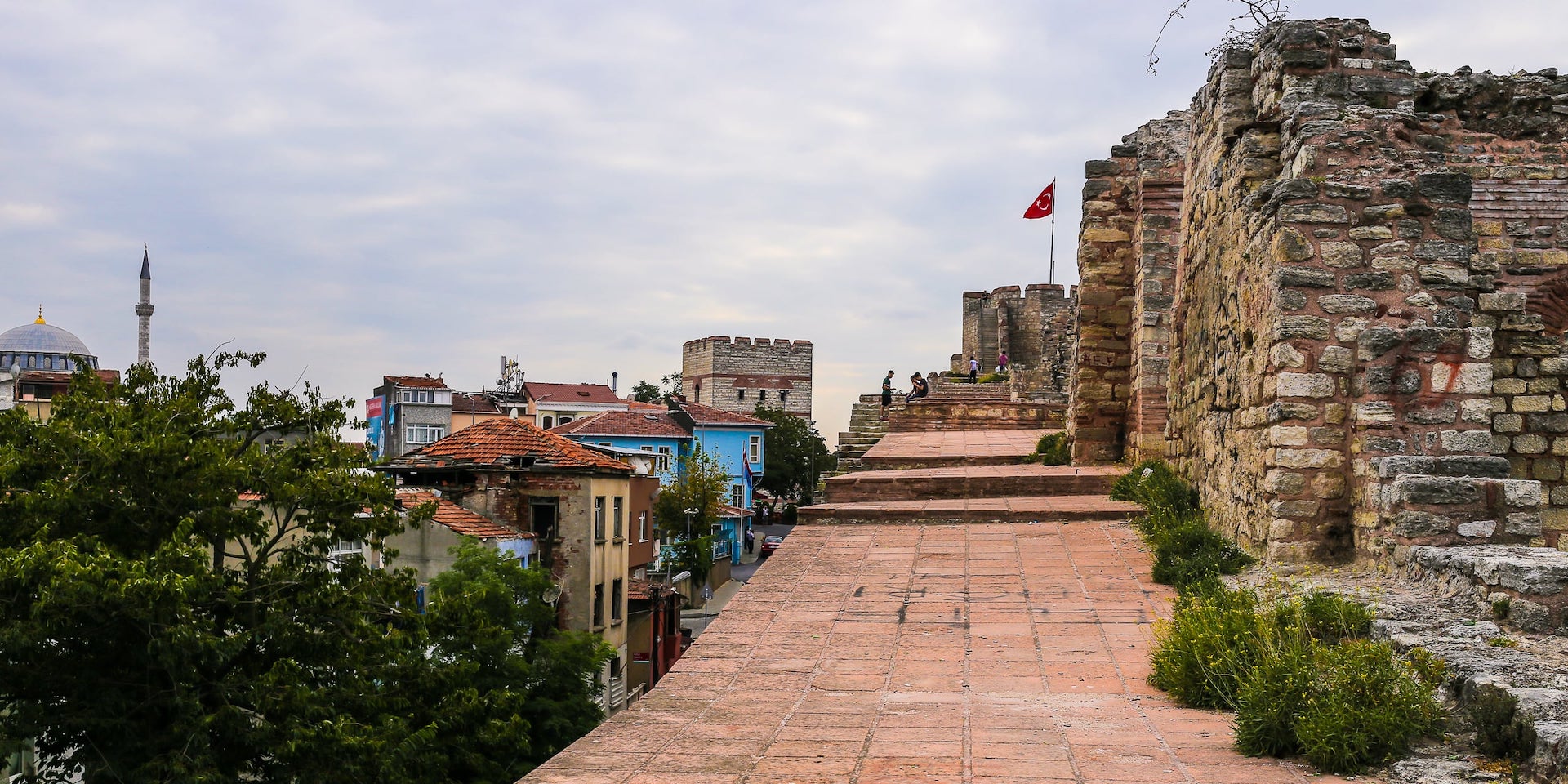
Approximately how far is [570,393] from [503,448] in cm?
4135

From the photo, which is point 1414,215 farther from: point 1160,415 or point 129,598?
point 129,598

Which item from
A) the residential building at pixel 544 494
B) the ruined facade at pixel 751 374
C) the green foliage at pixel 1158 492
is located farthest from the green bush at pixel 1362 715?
the ruined facade at pixel 751 374

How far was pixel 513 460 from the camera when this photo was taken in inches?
973

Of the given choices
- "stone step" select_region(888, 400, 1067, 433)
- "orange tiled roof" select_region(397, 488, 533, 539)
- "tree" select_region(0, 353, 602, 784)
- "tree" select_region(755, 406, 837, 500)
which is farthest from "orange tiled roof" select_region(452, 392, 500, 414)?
"tree" select_region(0, 353, 602, 784)

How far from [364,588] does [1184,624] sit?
33.9 feet

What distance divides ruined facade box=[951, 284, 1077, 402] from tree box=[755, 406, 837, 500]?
24.9 m

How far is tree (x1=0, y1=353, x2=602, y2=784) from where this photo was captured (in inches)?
436

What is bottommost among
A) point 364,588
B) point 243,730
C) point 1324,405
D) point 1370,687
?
point 243,730

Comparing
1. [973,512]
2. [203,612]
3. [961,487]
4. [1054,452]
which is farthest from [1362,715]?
[203,612]

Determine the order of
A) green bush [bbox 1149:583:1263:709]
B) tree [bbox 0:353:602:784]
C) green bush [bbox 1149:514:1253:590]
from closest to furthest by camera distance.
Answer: green bush [bbox 1149:583:1263:709] → green bush [bbox 1149:514:1253:590] → tree [bbox 0:353:602:784]

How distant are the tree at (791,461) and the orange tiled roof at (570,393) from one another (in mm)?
9504

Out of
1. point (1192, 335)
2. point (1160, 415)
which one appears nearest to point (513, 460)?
point (1160, 415)

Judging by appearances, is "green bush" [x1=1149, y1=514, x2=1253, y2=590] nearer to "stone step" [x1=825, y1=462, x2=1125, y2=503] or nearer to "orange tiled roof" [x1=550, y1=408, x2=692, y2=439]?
"stone step" [x1=825, y1=462, x2=1125, y2=503]

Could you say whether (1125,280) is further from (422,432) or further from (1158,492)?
(422,432)
